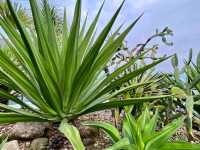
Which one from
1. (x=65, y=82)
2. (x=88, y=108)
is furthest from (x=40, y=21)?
(x=88, y=108)

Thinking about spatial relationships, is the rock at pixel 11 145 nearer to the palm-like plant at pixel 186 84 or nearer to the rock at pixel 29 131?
the rock at pixel 29 131

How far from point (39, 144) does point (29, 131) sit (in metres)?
0.48

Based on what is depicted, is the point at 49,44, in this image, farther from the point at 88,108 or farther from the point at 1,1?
the point at 1,1

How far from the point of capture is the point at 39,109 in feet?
10.2

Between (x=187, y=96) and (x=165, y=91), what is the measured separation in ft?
2.84

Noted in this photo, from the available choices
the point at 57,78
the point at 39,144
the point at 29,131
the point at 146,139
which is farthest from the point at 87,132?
the point at 146,139

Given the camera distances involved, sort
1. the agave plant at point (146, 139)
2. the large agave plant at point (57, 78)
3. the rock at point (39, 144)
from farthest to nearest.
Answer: the rock at point (39, 144) → the large agave plant at point (57, 78) → the agave plant at point (146, 139)

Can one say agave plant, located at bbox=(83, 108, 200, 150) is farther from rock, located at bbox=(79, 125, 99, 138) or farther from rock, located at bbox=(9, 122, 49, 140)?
rock, located at bbox=(9, 122, 49, 140)

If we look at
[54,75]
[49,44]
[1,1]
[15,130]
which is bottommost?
[15,130]

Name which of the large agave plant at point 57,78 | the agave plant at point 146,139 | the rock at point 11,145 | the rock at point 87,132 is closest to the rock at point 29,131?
the rock at point 11,145

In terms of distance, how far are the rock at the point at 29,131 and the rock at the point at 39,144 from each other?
95mm

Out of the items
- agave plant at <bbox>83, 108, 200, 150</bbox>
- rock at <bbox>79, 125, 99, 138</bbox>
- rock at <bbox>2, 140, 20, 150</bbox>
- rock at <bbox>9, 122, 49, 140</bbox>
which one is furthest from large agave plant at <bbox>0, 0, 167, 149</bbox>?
agave plant at <bbox>83, 108, 200, 150</bbox>

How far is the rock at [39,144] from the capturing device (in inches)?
125

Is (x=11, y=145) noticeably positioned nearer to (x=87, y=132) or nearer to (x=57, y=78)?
(x=87, y=132)
